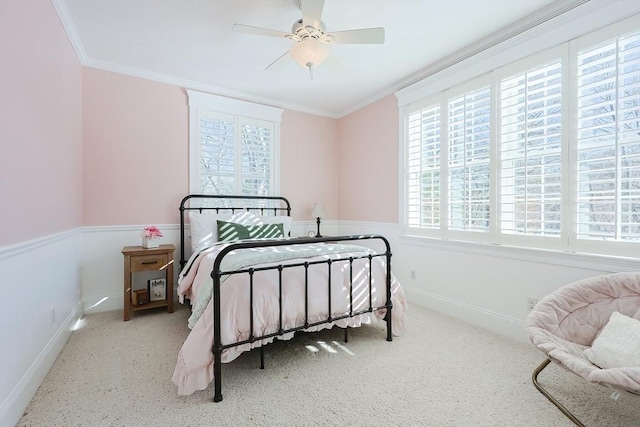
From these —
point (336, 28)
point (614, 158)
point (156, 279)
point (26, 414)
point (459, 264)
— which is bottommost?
point (26, 414)

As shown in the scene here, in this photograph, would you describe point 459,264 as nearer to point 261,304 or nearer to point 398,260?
point 398,260

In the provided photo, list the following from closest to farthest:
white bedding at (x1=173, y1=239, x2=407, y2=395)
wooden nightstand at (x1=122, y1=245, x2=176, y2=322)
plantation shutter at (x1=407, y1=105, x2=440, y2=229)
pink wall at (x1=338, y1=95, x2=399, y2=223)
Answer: white bedding at (x1=173, y1=239, x2=407, y2=395), wooden nightstand at (x1=122, y1=245, x2=176, y2=322), plantation shutter at (x1=407, y1=105, x2=440, y2=229), pink wall at (x1=338, y1=95, x2=399, y2=223)

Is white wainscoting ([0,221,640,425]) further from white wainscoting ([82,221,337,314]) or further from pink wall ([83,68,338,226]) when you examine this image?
pink wall ([83,68,338,226])

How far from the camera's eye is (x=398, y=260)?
3816mm

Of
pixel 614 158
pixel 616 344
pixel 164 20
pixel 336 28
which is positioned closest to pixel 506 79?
pixel 614 158

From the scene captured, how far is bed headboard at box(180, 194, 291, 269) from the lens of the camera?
3.65 m

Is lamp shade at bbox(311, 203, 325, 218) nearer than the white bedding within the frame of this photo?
No

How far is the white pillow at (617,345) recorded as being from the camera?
1.54 meters

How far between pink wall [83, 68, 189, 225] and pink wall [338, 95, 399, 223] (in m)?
2.38

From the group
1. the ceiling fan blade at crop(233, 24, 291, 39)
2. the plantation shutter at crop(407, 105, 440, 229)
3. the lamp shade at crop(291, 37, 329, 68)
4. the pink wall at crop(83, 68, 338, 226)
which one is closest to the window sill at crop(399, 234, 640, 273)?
the plantation shutter at crop(407, 105, 440, 229)

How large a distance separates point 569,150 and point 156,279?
13.7ft

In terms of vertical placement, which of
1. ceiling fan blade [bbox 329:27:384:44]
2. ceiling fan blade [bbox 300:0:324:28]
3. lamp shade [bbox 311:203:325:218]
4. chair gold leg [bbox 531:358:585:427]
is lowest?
chair gold leg [bbox 531:358:585:427]

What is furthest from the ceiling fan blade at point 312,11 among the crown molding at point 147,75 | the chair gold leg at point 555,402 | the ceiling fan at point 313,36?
the chair gold leg at point 555,402

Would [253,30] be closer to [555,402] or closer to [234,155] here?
[234,155]
